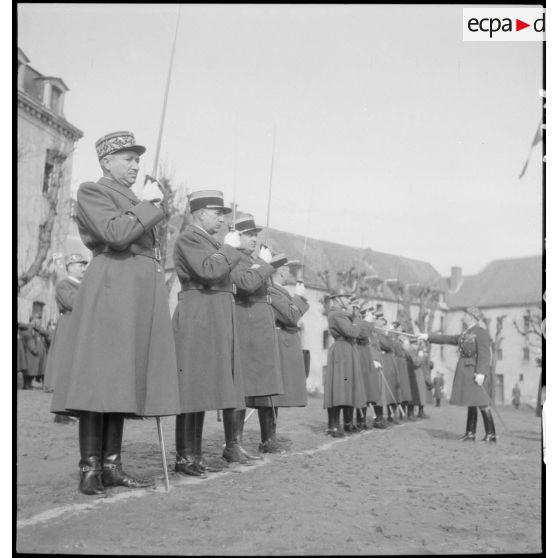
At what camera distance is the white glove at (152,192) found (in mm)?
4246

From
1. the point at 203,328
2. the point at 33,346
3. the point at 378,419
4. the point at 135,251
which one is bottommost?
the point at 378,419

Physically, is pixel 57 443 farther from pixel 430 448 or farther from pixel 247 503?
pixel 430 448

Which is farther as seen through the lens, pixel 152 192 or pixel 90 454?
pixel 152 192

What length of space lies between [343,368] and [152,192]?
19.4ft

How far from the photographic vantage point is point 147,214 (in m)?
4.16

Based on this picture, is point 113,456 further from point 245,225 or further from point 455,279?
point 455,279

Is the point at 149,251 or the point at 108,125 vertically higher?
the point at 108,125

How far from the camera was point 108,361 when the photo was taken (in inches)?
160

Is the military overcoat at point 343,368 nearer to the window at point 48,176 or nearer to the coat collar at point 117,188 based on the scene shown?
the window at point 48,176

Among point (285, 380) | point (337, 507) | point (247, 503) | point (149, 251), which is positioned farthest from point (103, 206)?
point (285, 380)

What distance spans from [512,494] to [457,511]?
914 mm

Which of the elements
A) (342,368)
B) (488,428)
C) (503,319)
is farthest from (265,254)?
(503,319)

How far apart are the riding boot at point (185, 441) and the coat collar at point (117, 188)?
162cm

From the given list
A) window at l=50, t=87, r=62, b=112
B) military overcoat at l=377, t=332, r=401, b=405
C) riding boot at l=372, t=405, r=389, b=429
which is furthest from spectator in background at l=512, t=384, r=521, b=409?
window at l=50, t=87, r=62, b=112
